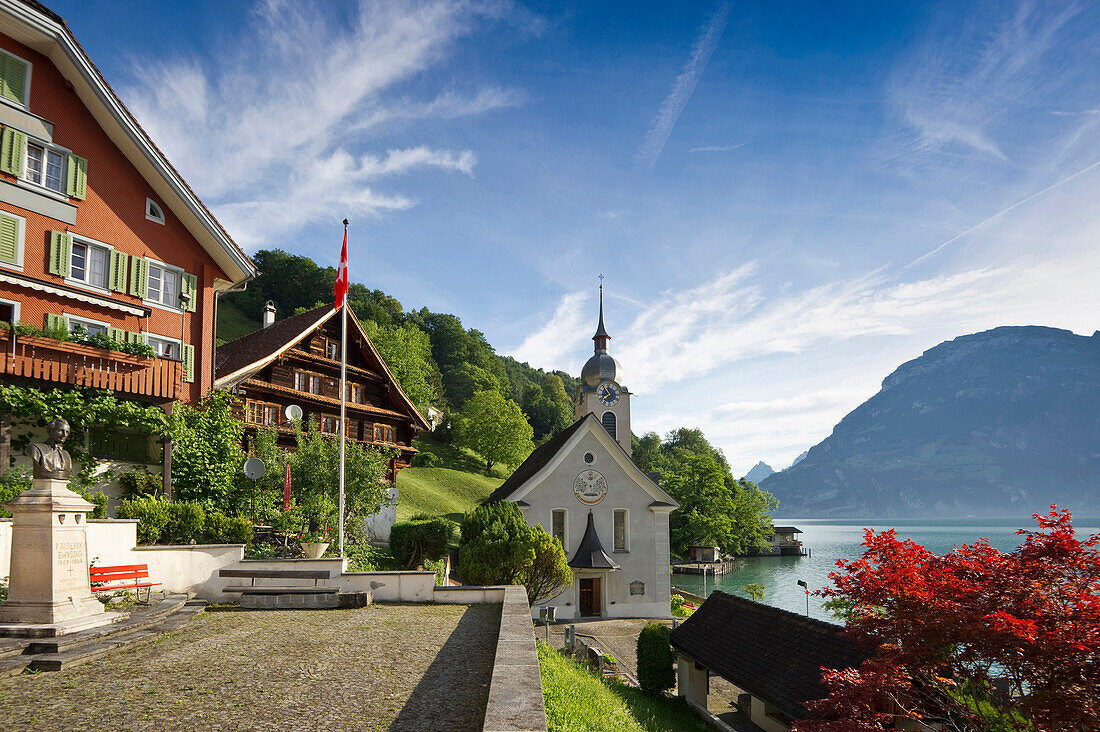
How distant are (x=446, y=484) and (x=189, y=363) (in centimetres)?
4032

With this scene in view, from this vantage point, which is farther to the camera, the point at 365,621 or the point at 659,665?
the point at 659,665

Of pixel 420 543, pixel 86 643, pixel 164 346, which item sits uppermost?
pixel 164 346

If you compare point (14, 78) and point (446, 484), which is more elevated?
Result: point (14, 78)

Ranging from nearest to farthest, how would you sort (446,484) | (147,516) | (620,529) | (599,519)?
1. (147,516)
2. (599,519)
3. (620,529)
4. (446,484)

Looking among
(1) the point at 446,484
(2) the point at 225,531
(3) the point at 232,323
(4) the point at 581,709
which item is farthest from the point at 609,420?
(3) the point at 232,323

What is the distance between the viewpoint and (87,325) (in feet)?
62.5

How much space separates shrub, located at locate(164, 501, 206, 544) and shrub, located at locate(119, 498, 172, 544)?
15 centimetres

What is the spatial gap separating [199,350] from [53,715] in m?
16.7

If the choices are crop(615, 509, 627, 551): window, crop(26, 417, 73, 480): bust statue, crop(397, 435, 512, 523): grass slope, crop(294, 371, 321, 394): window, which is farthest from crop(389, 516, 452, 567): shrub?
crop(26, 417, 73, 480): bust statue

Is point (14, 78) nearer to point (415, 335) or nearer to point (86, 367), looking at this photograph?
point (86, 367)

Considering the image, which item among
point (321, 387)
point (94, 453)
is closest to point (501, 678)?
point (94, 453)

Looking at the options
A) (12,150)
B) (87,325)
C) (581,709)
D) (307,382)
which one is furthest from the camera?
(307,382)

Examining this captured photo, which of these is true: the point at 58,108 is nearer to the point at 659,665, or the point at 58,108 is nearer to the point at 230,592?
the point at 230,592

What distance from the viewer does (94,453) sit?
18500mm
